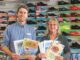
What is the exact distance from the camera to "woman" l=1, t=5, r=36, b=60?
3078 mm

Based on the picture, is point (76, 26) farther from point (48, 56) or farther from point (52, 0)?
point (48, 56)

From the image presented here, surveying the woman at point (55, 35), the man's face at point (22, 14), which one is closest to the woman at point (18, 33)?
the man's face at point (22, 14)

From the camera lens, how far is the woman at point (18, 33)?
10.1 feet

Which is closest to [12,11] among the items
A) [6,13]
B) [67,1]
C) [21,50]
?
[6,13]

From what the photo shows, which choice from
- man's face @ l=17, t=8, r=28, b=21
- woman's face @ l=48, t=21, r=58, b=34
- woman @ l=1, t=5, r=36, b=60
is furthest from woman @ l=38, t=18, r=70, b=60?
man's face @ l=17, t=8, r=28, b=21

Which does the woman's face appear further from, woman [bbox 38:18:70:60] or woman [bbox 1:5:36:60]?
woman [bbox 1:5:36:60]

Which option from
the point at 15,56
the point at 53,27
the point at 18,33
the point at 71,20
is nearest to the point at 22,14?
the point at 18,33

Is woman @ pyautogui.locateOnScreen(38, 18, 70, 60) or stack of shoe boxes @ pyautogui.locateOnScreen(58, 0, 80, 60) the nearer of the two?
woman @ pyautogui.locateOnScreen(38, 18, 70, 60)

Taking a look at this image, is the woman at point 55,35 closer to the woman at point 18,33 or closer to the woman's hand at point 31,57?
the woman's hand at point 31,57

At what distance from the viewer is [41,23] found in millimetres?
5844

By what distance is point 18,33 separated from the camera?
124 inches

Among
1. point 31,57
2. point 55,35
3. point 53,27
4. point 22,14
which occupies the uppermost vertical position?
point 22,14

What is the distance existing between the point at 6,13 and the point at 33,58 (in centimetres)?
293

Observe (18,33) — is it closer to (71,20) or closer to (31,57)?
(31,57)
